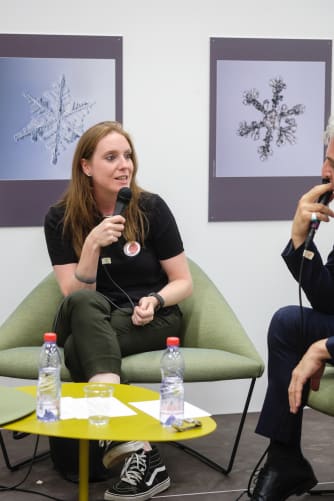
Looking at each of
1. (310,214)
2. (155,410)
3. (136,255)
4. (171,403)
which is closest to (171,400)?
(171,403)

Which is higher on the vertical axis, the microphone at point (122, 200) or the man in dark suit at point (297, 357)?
the microphone at point (122, 200)

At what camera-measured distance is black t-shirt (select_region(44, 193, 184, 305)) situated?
3379mm

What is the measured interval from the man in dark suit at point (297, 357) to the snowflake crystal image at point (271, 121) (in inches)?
51.3

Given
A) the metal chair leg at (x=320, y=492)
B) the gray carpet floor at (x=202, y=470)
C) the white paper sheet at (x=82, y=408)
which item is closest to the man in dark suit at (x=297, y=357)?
the metal chair leg at (x=320, y=492)

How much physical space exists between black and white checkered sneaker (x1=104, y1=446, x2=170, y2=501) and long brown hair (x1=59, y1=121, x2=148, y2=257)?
0.95 meters

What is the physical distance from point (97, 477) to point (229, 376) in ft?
2.13

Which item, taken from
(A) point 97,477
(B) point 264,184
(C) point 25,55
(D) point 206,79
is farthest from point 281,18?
(A) point 97,477

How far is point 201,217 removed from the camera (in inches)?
161

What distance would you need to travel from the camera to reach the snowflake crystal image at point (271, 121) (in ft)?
13.3

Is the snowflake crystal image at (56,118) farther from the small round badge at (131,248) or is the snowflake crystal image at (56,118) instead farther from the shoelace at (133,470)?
the shoelace at (133,470)

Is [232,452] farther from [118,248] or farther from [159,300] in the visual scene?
[118,248]

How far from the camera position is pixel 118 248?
3379mm

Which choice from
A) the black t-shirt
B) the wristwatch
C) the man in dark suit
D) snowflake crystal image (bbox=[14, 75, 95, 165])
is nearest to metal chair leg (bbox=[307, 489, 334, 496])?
the man in dark suit

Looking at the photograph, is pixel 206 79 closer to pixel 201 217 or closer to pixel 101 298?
pixel 201 217
